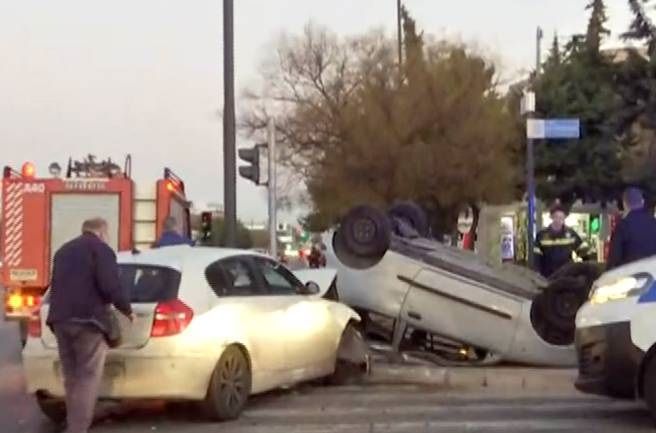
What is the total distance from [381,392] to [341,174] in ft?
87.0

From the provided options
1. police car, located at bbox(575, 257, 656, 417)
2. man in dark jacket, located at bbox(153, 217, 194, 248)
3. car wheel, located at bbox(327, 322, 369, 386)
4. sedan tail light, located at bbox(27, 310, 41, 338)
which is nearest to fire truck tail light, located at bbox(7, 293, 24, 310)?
man in dark jacket, located at bbox(153, 217, 194, 248)

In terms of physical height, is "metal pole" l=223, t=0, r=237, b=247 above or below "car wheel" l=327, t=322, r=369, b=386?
above

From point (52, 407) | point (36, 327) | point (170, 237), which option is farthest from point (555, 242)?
point (36, 327)

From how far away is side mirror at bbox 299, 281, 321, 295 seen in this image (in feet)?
41.9

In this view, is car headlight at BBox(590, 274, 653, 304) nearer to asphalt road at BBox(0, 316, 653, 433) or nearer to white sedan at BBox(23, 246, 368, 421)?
asphalt road at BBox(0, 316, 653, 433)

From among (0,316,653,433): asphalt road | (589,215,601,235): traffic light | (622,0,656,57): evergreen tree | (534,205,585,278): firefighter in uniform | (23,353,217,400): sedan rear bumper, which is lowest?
(0,316,653,433): asphalt road

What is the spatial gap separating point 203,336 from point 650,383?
11.4 ft

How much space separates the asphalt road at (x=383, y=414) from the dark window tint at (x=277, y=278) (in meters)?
1.03

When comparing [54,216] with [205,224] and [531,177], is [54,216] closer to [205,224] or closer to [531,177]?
[205,224]

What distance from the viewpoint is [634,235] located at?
1194 cm

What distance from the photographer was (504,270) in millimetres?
15234

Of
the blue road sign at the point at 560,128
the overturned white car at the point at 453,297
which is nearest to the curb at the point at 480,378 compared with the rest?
the overturned white car at the point at 453,297

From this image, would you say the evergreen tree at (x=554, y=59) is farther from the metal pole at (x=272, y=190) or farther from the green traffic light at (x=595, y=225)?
the metal pole at (x=272, y=190)

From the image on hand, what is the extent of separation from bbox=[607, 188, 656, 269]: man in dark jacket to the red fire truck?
27.6ft
